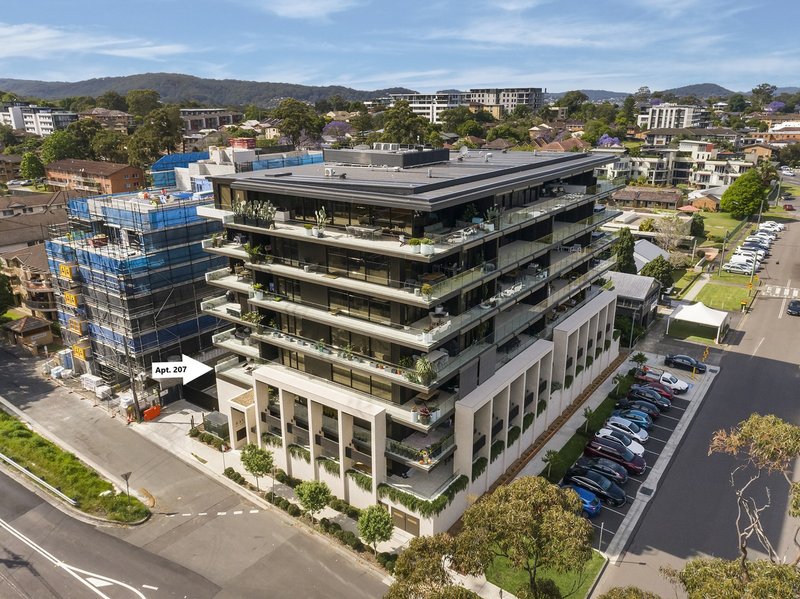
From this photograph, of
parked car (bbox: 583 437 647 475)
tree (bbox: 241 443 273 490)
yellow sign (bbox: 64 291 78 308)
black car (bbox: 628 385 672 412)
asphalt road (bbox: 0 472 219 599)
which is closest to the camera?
asphalt road (bbox: 0 472 219 599)

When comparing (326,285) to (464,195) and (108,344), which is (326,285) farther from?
(108,344)

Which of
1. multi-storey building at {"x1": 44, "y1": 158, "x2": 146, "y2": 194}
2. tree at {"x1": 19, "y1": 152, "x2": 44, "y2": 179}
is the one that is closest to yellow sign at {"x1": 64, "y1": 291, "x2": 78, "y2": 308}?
multi-storey building at {"x1": 44, "y1": 158, "x2": 146, "y2": 194}

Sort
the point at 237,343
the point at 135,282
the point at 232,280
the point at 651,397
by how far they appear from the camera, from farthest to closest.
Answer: the point at 651,397
the point at 135,282
the point at 237,343
the point at 232,280

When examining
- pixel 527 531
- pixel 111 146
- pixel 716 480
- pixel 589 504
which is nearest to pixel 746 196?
pixel 716 480

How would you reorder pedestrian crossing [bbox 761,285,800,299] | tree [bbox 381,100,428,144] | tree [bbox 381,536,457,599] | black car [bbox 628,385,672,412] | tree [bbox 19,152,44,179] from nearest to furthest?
tree [bbox 381,536,457,599] → black car [bbox 628,385,672,412] → pedestrian crossing [bbox 761,285,800,299] → tree [bbox 19,152,44,179] → tree [bbox 381,100,428,144]

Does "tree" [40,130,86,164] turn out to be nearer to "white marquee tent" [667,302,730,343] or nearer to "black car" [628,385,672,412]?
"white marquee tent" [667,302,730,343]

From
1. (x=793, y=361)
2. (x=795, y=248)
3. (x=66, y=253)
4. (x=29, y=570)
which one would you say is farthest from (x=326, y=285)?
(x=795, y=248)

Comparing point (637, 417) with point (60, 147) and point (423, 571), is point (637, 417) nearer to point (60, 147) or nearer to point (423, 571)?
point (423, 571)

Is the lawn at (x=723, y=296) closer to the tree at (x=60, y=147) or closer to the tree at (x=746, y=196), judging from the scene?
the tree at (x=746, y=196)
